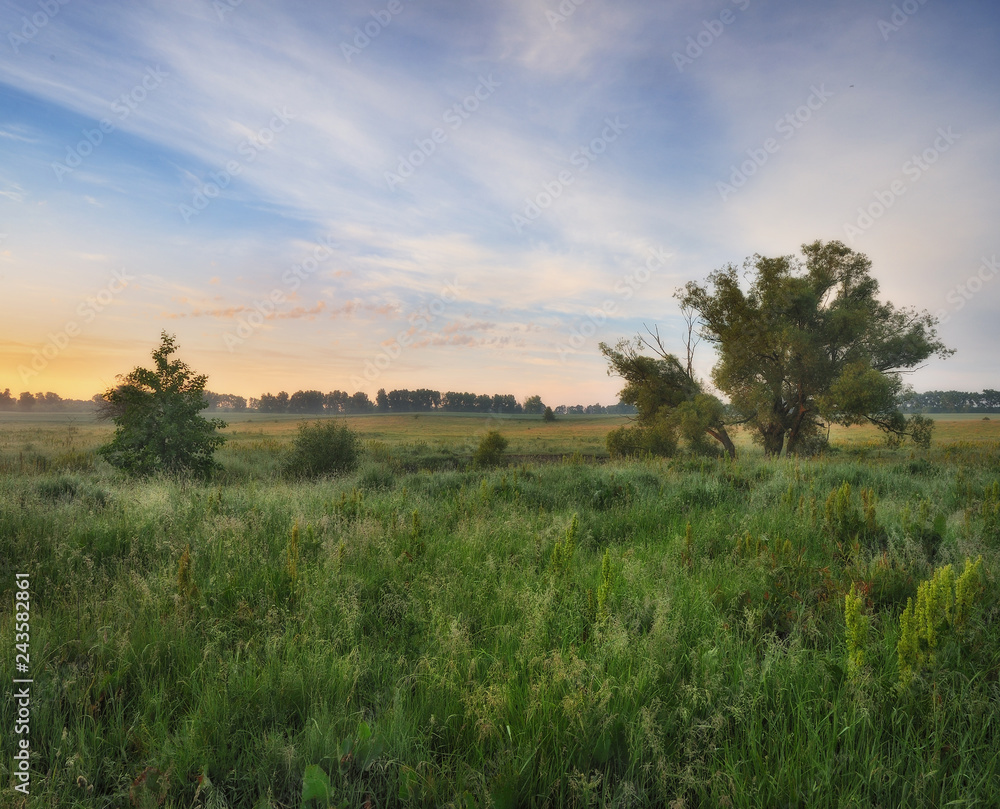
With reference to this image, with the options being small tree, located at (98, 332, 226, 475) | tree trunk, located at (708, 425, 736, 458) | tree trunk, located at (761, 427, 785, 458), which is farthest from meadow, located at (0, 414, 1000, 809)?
tree trunk, located at (761, 427, 785, 458)

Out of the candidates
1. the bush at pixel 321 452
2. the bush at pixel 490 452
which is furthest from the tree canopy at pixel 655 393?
the bush at pixel 321 452

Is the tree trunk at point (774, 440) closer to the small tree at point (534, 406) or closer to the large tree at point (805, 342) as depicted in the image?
the large tree at point (805, 342)

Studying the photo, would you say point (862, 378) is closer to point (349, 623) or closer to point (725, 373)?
point (725, 373)

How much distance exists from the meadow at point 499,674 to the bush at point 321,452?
13.2 m

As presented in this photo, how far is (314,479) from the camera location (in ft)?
57.0

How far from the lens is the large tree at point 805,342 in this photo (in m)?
21.9

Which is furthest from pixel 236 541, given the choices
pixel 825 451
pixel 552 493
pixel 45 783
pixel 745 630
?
pixel 825 451

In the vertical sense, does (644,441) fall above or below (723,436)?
below

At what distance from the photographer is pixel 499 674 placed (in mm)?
2914

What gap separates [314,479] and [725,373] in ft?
62.9

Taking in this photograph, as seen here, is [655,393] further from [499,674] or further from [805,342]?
[499,674]

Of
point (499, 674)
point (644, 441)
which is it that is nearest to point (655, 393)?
point (644, 441)

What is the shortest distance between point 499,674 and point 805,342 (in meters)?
23.1

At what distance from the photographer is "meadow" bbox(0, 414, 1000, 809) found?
7.40ft
